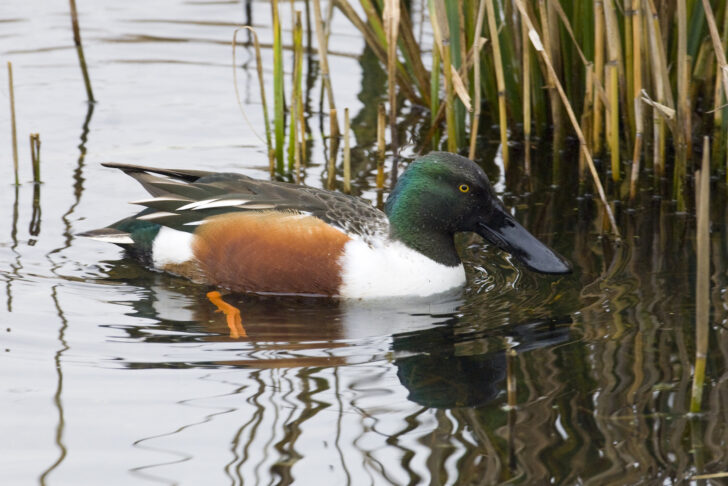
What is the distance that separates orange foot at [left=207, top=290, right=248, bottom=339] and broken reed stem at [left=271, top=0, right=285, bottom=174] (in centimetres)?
116

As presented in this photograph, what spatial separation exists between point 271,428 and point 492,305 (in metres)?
1.48

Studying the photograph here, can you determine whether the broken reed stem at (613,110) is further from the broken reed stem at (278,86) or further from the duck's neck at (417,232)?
the broken reed stem at (278,86)

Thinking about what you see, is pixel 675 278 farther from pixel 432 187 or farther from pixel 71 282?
pixel 71 282

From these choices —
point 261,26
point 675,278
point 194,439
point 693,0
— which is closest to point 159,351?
point 194,439

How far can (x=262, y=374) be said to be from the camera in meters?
3.94

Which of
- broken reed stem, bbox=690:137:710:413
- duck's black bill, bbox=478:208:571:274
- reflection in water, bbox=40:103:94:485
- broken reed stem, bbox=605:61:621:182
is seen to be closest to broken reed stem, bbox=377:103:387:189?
duck's black bill, bbox=478:208:571:274

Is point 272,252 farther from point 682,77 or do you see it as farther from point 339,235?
point 682,77

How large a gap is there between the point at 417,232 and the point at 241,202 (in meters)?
0.78

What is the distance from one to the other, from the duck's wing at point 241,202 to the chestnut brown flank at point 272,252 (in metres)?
0.05

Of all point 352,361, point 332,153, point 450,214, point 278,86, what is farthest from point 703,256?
point 332,153

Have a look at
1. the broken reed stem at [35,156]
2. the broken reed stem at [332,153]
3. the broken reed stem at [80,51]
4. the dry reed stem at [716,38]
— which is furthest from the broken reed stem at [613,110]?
the broken reed stem at [80,51]

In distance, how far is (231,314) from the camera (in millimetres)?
4570

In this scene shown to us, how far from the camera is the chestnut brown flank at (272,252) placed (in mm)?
4668

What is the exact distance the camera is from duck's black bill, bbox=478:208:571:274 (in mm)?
4738
